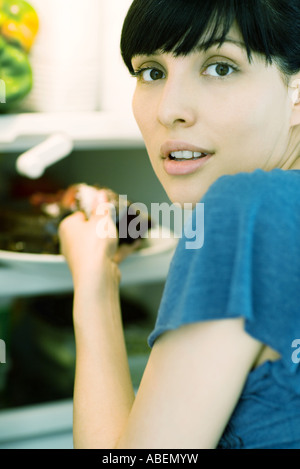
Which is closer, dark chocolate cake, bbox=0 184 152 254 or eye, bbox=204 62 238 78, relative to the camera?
eye, bbox=204 62 238 78

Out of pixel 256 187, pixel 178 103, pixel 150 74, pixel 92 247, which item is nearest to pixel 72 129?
pixel 92 247

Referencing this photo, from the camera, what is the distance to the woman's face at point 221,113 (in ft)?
2.41

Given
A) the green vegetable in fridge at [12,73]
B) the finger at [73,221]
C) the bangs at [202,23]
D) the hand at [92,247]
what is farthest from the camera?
the green vegetable in fridge at [12,73]

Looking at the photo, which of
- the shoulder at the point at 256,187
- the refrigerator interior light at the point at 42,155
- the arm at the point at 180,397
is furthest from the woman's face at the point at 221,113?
the refrigerator interior light at the point at 42,155

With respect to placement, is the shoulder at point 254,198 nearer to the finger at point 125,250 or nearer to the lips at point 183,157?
the lips at point 183,157

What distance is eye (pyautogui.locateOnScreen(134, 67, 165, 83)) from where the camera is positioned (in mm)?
846

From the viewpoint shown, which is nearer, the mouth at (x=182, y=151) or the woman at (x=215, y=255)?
the woman at (x=215, y=255)

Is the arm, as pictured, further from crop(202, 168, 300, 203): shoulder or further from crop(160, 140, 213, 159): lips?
crop(160, 140, 213, 159): lips

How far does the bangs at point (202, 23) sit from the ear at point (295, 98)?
0.17ft

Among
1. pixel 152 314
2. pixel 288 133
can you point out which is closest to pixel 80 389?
pixel 288 133

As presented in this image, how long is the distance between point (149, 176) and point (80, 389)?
95cm

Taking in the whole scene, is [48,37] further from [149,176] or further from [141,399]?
[141,399]

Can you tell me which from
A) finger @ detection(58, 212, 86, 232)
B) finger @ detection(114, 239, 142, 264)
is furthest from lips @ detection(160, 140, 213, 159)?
finger @ detection(114, 239, 142, 264)

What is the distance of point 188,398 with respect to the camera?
62 centimetres
